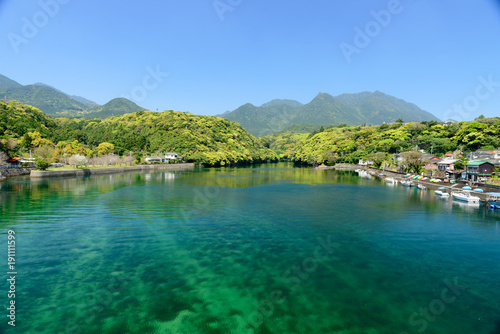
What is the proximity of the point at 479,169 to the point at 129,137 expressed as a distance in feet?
417

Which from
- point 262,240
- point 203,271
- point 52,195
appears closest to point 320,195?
point 262,240

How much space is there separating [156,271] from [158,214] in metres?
13.2

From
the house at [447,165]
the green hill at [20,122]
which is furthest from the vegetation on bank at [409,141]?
the green hill at [20,122]

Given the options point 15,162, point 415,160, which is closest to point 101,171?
point 15,162

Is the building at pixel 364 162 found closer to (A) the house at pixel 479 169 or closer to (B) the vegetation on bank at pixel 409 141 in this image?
(B) the vegetation on bank at pixel 409 141

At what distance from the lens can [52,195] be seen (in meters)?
35.3

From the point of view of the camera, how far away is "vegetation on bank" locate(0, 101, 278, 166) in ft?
281

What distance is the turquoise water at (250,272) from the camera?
9.80 meters

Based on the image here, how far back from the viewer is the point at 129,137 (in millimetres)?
125062

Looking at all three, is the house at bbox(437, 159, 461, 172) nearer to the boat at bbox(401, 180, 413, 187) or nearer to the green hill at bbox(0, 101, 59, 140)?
the boat at bbox(401, 180, 413, 187)

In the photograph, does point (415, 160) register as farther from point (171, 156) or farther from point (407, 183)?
point (171, 156)

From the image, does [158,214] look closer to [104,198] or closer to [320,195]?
[104,198]

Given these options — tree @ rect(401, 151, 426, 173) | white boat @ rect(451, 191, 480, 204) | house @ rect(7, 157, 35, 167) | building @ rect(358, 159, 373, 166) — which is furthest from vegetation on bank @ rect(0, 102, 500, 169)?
white boat @ rect(451, 191, 480, 204)

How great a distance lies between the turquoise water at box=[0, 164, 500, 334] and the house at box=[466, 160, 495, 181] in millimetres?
23653
